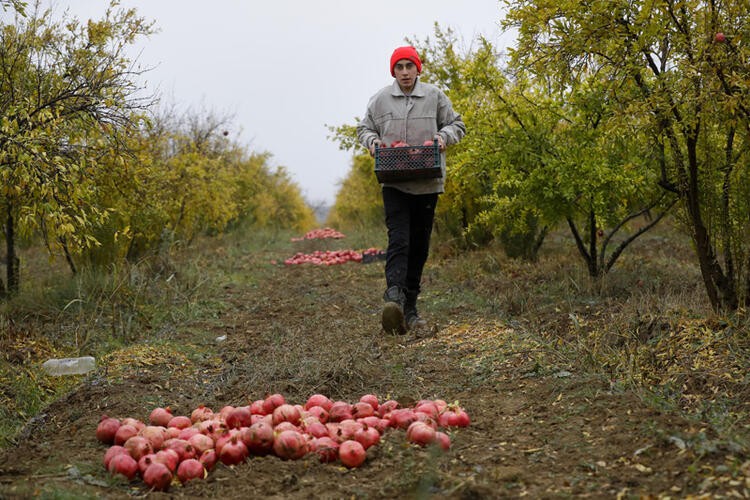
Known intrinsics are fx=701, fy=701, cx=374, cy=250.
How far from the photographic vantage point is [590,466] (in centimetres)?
255

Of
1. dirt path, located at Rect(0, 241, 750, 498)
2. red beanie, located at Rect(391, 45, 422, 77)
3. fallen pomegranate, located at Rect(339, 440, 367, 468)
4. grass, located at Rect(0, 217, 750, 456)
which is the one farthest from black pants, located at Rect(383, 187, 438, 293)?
fallen pomegranate, located at Rect(339, 440, 367, 468)

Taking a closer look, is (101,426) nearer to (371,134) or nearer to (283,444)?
(283,444)

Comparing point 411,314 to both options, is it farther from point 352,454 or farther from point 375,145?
point 352,454

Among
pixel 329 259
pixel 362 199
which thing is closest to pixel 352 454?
pixel 329 259

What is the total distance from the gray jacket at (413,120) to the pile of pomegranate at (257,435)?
7.57 ft

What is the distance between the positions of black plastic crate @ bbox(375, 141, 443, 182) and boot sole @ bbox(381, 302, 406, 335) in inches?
37.9

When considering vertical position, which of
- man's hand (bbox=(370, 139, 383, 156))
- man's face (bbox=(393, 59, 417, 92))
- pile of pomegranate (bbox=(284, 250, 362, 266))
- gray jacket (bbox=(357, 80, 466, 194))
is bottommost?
pile of pomegranate (bbox=(284, 250, 362, 266))

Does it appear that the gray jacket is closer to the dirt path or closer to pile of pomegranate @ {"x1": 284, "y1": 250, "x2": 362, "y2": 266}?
the dirt path

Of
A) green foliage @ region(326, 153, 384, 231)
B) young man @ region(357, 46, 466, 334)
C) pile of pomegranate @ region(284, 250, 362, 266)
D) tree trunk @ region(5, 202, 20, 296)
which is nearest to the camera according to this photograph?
young man @ region(357, 46, 466, 334)

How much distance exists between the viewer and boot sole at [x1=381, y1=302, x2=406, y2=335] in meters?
5.11

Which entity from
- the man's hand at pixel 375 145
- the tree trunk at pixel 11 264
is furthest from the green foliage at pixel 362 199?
the man's hand at pixel 375 145

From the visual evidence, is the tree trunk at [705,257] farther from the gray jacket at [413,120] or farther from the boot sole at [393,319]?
the boot sole at [393,319]

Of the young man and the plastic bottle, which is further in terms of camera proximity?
the young man

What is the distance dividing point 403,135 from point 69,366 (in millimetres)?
2824
